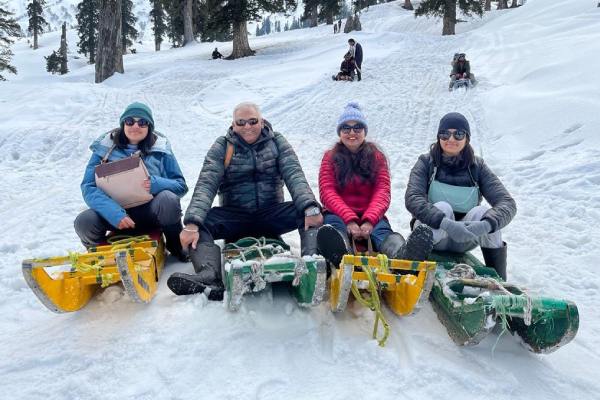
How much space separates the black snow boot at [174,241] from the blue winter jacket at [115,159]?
0.26m

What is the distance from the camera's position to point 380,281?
A: 2602 mm

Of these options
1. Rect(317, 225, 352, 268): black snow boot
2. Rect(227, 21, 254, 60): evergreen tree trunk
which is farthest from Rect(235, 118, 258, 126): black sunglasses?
Rect(227, 21, 254, 60): evergreen tree trunk

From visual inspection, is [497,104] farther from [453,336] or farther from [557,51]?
[453,336]

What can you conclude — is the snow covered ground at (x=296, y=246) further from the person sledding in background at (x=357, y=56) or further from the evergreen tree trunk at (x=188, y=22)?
the evergreen tree trunk at (x=188, y=22)

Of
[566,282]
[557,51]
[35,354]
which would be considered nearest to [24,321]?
[35,354]

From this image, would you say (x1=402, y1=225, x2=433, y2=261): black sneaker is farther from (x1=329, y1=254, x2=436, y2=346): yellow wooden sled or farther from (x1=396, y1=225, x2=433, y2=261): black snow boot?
(x1=329, y1=254, x2=436, y2=346): yellow wooden sled

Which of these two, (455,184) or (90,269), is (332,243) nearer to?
A: (455,184)

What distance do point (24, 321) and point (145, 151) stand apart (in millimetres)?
1430

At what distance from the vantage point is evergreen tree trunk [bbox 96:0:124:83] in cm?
1341

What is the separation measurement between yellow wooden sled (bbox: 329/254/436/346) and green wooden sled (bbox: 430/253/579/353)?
0.78ft

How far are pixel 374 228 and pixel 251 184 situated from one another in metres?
1.02

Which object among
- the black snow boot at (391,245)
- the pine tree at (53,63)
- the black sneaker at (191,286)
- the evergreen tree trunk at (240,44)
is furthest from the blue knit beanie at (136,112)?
the pine tree at (53,63)

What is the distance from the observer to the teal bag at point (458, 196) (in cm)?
350

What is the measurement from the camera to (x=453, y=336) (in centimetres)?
262
